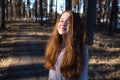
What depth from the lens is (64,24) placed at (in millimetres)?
3938

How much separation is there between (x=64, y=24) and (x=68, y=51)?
12.8 inches

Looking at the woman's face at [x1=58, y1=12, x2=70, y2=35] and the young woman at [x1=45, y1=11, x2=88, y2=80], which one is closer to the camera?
the young woman at [x1=45, y1=11, x2=88, y2=80]

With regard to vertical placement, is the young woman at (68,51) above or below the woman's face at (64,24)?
below

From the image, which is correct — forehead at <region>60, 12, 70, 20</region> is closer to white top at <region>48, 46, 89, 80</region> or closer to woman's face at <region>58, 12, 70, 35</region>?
woman's face at <region>58, 12, 70, 35</region>

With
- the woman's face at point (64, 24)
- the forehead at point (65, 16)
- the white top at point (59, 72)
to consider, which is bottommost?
the white top at point (59, 72)

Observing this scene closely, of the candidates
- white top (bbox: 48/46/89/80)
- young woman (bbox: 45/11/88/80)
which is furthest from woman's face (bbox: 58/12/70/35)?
white top (bbox: 48/46/89/80)

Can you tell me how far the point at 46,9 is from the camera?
96.5 m

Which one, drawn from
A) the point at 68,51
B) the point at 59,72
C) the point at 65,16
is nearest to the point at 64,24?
the point at 65,16

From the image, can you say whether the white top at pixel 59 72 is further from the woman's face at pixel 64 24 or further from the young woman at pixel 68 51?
the woman's face at pixel 64 24

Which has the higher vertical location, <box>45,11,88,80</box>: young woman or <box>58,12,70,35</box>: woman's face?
<box>58,12,70,35</box>: woman's face

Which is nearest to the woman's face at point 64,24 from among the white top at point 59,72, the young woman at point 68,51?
the young woman at point 68,51

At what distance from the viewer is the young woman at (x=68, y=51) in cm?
376

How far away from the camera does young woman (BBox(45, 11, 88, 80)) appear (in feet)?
12.3

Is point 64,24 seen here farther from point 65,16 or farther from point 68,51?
point 68,51
